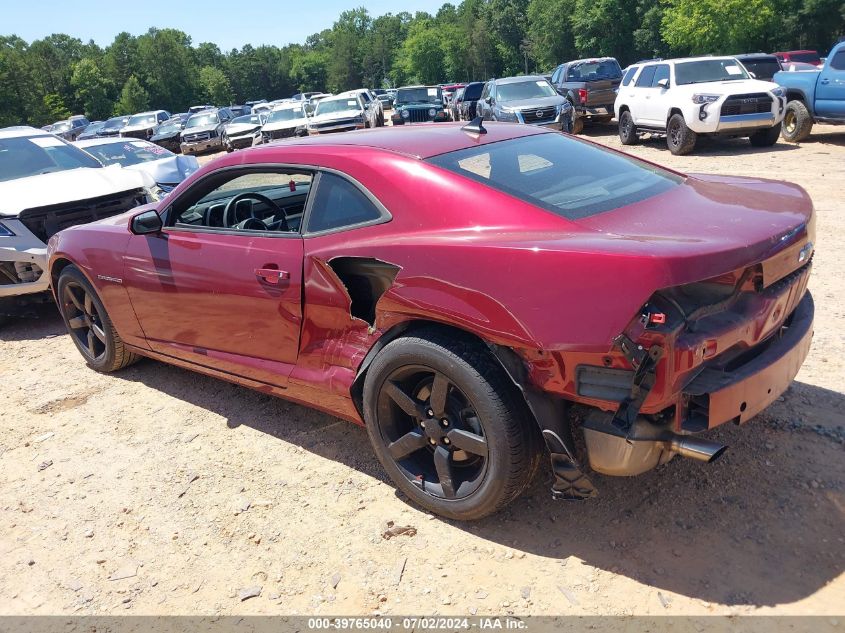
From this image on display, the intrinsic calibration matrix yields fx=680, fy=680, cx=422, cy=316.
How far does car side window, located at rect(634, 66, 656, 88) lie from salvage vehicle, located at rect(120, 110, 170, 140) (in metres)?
24.6

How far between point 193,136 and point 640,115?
19935mm

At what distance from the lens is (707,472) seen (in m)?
3.10

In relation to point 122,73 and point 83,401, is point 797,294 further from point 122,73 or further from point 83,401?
point 122,73

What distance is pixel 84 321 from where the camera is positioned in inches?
200

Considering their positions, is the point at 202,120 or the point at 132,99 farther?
the point at 132,99

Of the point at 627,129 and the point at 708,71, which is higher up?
the point at 708,71

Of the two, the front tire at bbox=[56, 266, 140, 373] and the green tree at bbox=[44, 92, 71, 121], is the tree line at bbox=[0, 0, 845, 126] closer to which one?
the green tree at bbox=[44, 92, 71, 121]

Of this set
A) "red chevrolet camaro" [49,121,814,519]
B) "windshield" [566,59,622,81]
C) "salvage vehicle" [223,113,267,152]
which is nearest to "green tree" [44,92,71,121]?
"salvage vehicle" [223,113,267,152]

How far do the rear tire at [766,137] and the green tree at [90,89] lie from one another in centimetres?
8375

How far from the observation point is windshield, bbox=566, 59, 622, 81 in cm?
1884

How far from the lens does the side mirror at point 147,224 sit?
4008 mm

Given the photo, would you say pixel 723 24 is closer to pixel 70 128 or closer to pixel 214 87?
pixel 70 128

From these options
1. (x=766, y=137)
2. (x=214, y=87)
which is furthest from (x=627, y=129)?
(x=214, y=87)

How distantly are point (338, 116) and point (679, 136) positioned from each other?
11.2m
